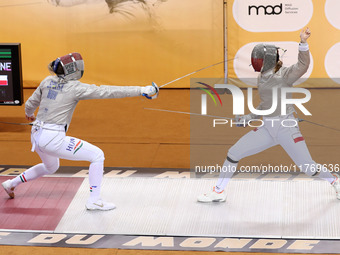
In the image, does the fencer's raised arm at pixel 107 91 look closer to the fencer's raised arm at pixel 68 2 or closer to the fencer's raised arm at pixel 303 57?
the fencer's raised arm at pixel 303 57

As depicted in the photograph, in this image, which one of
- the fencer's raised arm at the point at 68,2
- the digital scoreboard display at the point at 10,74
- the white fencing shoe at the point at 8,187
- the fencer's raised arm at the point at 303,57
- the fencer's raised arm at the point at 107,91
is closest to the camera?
the fencer's raised arm at the point at 303,57

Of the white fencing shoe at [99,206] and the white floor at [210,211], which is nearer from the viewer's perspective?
the white floor at [210,211]

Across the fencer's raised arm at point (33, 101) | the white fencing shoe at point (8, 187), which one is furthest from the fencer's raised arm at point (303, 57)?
the white fencing shoe at point (8, 187)

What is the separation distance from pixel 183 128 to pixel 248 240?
Answer: 350 cm

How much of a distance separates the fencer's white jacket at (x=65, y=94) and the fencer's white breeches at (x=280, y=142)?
1.03 meters

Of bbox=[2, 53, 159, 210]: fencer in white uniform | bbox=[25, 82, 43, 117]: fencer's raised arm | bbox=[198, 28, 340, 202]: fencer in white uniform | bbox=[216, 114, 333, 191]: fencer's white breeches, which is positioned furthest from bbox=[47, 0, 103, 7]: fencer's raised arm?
bbox=[216, 114, 333, 191]: fencer's white breeches

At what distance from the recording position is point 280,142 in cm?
555

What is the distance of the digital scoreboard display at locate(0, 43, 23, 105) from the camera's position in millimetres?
7954

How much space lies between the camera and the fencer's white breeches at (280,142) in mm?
5488

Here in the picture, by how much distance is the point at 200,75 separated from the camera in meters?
10.4

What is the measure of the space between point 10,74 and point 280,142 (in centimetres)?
391

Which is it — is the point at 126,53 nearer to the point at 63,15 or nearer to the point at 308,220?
the point at 63,15

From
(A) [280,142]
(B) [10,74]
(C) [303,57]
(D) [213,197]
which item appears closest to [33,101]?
(D) [213,197]

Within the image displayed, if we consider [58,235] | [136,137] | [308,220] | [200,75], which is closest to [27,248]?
[58,235]
